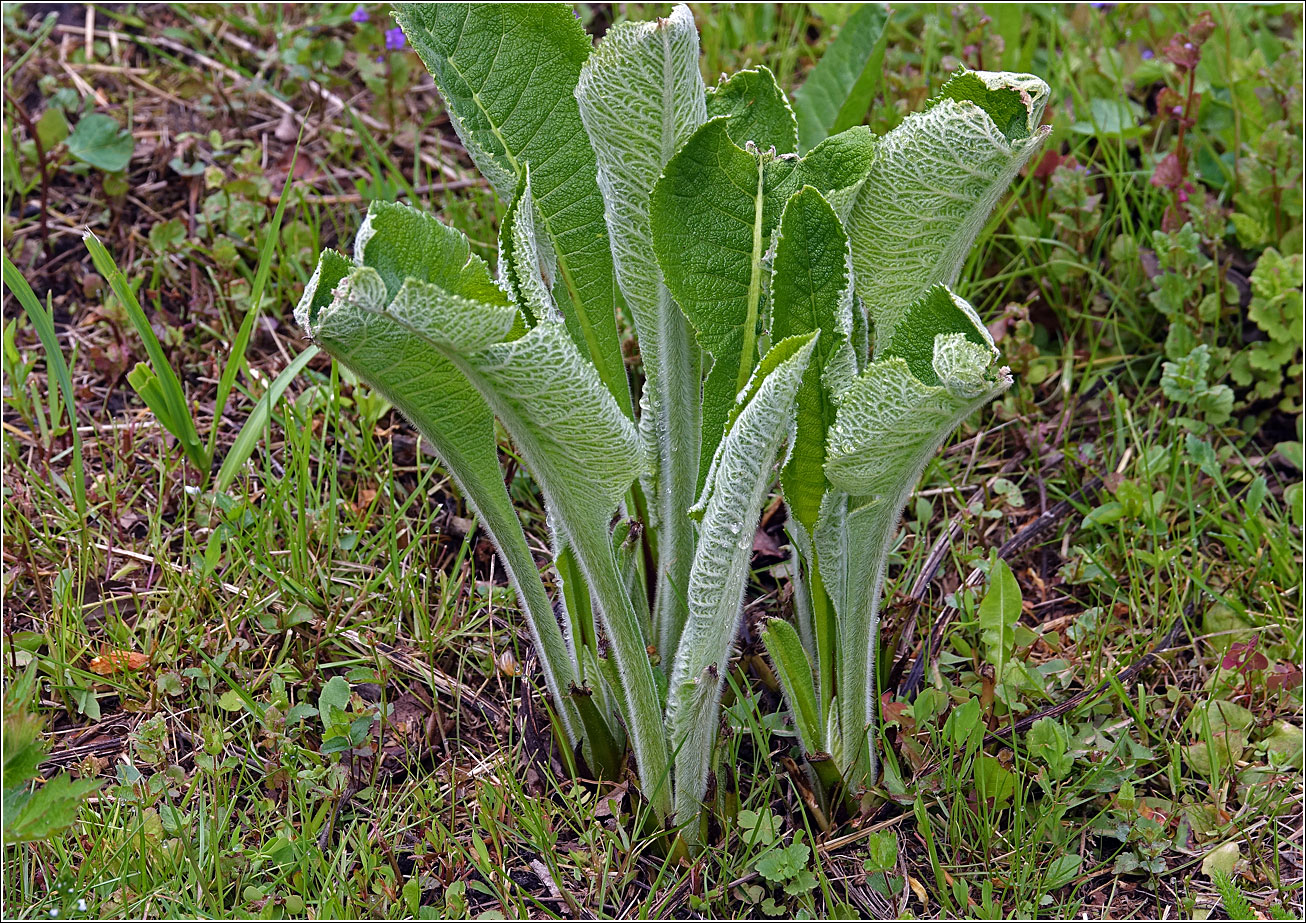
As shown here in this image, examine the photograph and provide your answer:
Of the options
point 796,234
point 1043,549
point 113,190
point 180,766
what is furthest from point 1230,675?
point 113,190

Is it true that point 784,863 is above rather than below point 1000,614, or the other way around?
below

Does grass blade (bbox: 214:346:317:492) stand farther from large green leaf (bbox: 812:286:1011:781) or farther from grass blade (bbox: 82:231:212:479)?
large green leaf (bbox: 812:286:1011:781)

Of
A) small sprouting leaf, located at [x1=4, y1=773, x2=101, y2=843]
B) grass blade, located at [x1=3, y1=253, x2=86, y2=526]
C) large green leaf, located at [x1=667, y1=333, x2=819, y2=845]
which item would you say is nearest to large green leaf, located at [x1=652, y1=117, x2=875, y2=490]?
large green leaf, located at [x1=667, y1=333, x2=819, y2=845]

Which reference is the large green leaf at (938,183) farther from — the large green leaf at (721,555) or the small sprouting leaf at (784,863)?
the small sprouting leaf at (784,863)

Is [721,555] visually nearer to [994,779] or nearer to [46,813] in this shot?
[994,779]

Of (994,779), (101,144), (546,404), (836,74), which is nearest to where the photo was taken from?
(546,404)

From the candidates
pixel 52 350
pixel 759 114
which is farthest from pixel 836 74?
pixel 52 350
